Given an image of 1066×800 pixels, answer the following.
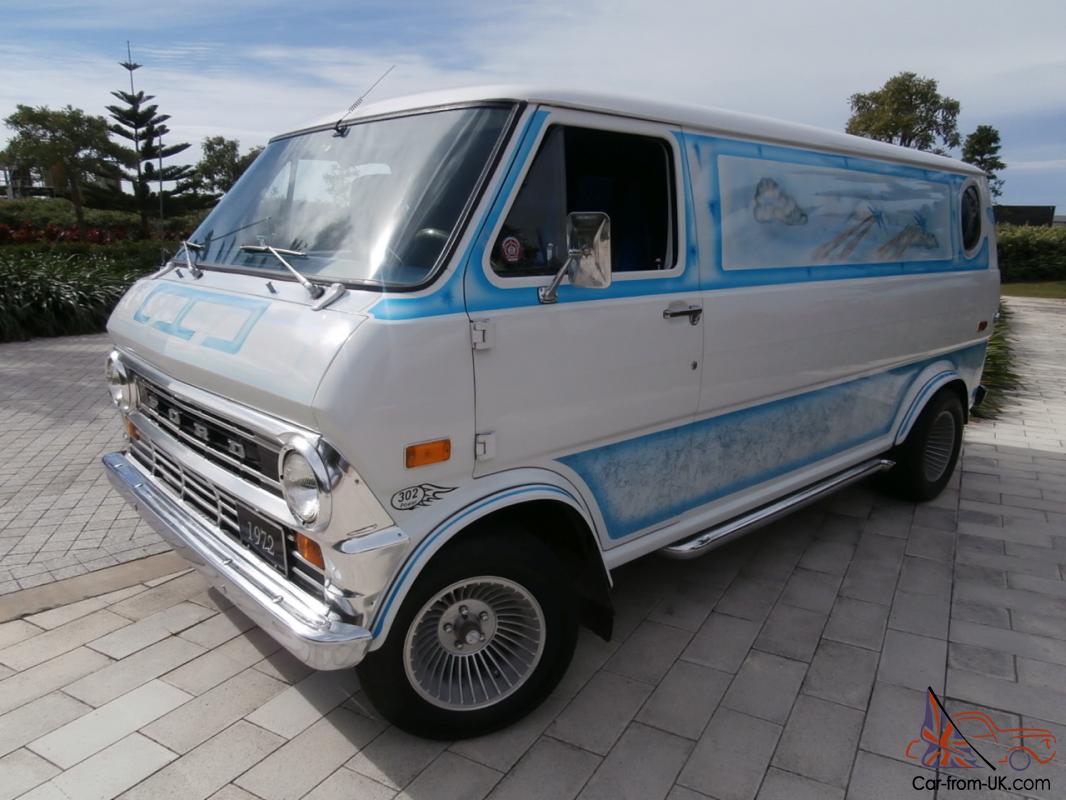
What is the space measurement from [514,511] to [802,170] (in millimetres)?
2310

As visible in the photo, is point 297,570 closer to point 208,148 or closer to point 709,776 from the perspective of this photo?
point 709,776

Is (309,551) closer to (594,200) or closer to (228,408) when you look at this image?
(228,408)

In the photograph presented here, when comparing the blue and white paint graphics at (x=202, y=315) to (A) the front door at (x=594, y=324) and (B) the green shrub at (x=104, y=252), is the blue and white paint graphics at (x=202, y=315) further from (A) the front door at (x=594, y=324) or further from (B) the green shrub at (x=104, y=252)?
(B) the green shrub at (x=104, y=252)

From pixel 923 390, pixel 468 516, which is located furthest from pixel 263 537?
pixel 923 390

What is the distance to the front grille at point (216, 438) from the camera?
246 cm

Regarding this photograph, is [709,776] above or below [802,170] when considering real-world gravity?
below

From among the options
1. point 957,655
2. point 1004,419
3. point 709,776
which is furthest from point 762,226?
point 1004,419

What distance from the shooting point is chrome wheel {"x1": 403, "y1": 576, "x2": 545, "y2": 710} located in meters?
2.59

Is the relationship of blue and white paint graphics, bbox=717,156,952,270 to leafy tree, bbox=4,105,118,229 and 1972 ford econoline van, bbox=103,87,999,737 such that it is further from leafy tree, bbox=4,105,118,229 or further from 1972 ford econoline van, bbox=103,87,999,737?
leafy tree, bbox=4,105,118,229

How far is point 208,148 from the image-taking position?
158 ft

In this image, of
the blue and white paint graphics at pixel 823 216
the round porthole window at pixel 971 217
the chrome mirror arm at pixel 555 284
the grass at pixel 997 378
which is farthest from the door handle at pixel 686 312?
the grass at pixel 997 378

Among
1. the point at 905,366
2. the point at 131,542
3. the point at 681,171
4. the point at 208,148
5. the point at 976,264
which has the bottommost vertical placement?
the point at 131,542

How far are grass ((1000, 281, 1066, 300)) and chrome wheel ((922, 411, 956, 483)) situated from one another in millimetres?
20890

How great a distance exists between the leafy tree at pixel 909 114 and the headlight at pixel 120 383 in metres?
35.1
